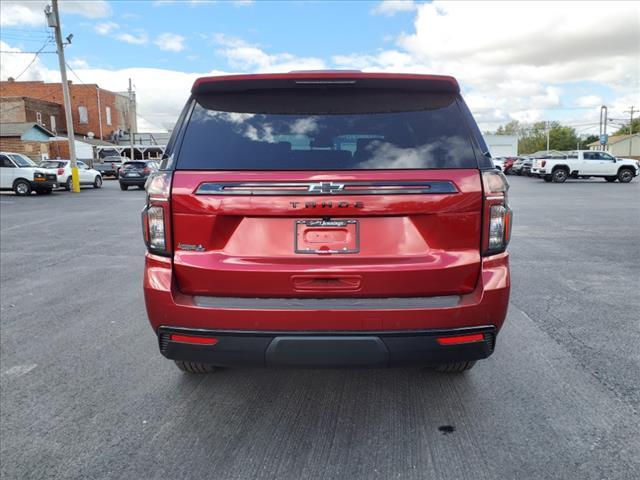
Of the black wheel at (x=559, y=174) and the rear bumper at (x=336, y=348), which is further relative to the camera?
the black wheel at (x=559, y=174)

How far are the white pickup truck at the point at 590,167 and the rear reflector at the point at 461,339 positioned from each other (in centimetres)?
3030

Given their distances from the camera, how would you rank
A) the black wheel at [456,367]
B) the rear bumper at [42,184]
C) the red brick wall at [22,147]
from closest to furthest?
the black wheel at [456,367] → the rear bumper at [42,184] → the red brick wall at [22,147]

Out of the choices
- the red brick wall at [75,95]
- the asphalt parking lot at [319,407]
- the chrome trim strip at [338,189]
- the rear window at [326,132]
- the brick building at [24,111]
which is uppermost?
the red brick wall at [75,95]

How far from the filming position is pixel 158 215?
279cm

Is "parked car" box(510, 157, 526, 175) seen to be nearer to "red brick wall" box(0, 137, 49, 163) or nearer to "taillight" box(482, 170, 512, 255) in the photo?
"red brick wall" box(0, 137, 49, 163)

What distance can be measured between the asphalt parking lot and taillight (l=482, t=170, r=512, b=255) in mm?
1077

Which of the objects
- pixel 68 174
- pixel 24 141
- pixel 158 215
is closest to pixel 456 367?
pixel 158 215

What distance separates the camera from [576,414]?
124 inches

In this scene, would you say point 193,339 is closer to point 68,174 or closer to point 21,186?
point 21,186

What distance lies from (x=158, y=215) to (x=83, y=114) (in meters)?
62.0

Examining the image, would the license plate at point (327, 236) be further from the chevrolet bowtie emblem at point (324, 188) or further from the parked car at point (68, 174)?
the parked car at point (68, 174)

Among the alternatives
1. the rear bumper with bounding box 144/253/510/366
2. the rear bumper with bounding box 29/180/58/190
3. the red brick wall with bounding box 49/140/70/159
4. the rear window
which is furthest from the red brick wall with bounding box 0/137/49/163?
the rear bumper with bounding box 144/253/510/366

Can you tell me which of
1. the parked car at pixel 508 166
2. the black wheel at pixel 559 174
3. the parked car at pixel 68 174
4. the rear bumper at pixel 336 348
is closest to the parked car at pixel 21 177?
the parked car at pixel 68 174

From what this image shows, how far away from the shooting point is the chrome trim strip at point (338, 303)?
2637 millimetres
